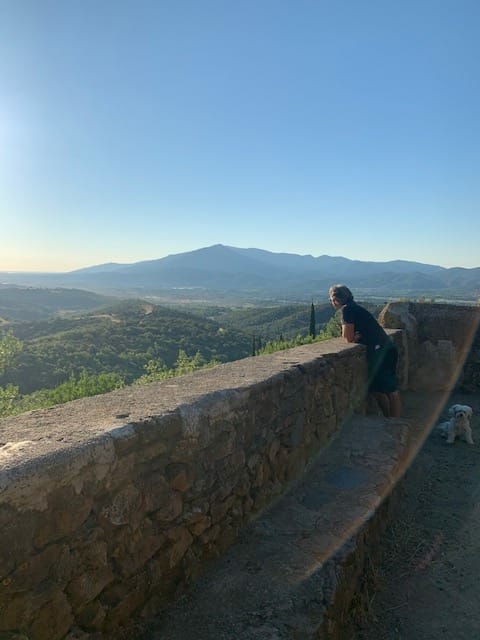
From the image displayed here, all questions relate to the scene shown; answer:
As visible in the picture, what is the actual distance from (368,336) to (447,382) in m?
2.51

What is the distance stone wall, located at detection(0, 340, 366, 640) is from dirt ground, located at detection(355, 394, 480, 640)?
88cm

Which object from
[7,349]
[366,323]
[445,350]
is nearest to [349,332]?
[366,323]

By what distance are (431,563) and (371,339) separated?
→ 2447 mm

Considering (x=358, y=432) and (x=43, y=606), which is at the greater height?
(x=43, y=606)

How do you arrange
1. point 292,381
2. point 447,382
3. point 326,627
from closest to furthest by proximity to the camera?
point 326,627
point 292,381
point 447,382

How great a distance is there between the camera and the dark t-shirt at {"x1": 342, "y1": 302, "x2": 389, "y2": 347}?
5152mm

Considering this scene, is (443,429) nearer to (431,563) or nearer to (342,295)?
(342,295)

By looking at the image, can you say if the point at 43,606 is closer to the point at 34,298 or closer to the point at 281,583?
the point at 281,583

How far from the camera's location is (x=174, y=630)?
201cm

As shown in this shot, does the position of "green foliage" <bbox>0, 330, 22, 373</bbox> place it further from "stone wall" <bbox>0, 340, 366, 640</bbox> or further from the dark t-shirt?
"stone wall" <bbox>0, 340, 366, 640</bbox>

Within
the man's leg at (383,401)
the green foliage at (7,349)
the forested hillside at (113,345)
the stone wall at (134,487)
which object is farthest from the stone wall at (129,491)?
the green foliage at (7,349)

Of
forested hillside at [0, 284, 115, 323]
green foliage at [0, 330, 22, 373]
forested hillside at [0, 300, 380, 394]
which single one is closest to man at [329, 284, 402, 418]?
forested hillside at [0, 300, 380, 394]

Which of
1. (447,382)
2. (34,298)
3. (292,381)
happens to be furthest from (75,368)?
(34,298)

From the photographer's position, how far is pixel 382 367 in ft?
17.1
